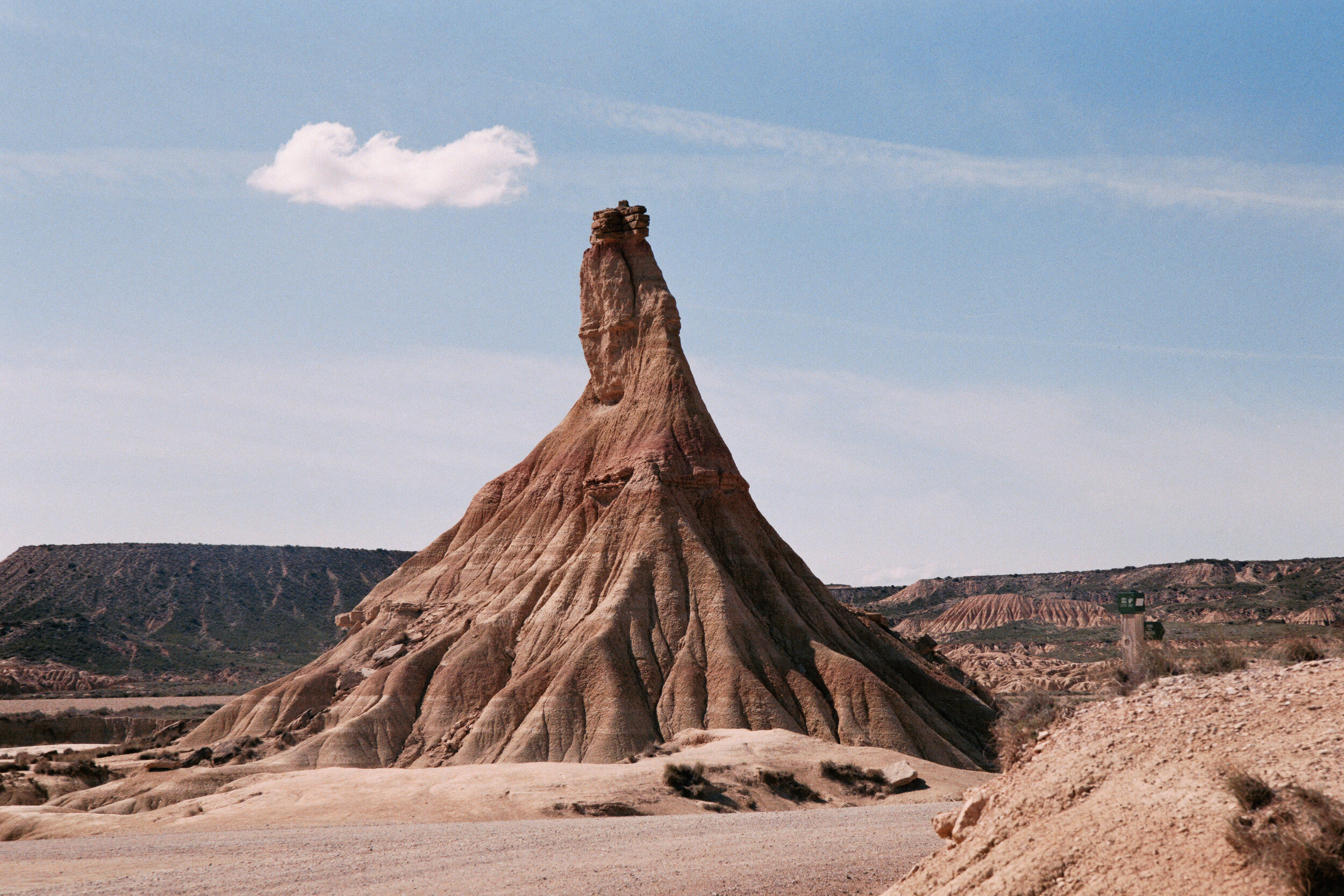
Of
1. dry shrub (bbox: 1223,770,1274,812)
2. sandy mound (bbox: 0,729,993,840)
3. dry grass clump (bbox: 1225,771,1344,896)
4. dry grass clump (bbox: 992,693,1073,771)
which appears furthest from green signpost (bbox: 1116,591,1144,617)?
dry grass clump (bbox: 1225,771,1344,896)

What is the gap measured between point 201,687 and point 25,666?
54.8 feet

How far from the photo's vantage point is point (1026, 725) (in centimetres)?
1741

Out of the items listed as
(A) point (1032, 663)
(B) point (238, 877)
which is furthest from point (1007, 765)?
(A) point (1032, 663)

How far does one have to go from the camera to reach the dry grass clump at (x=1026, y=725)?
49.2 feet

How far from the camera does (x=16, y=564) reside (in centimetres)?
14650

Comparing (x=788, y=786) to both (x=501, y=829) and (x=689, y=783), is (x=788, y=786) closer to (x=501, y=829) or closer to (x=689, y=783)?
(x=689, y=783)

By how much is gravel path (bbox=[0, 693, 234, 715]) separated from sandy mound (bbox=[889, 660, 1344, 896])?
87.1 m

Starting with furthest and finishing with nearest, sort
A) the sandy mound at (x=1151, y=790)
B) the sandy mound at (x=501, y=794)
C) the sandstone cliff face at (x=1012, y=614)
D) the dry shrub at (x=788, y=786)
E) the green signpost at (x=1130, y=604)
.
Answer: the sandstone cliff face at (x=1012, y=614) < the dry shrub at (x=788, y=786) < the sandy mound at (x=501, y=794) < the green signpost at (x=1130, y=604) < the sandy mound at (x=1151, y=790)

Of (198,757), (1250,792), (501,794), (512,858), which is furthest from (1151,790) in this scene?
(198,757)

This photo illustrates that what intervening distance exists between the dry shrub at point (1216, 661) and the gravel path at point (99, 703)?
8721 centimetres

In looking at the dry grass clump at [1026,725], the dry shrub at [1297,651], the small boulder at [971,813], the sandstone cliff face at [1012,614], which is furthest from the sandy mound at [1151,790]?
the sandstone cliff face at [1012,614]

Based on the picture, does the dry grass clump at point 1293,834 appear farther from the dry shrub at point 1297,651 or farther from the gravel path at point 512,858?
the gravel path at point 512,858

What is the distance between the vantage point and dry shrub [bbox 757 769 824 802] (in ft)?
113

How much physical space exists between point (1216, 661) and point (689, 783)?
21414 millimetres
